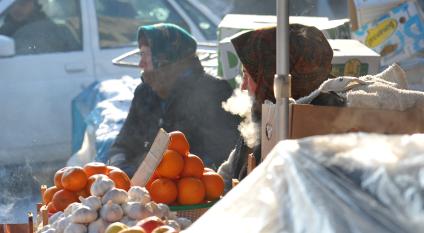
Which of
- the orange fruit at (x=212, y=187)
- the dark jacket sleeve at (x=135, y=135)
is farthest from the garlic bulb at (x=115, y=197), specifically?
the dark jacket sleeve at (x=135, y=135)

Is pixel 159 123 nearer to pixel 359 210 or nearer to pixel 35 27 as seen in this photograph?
pixel 35 27

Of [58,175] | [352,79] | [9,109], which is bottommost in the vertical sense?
[9,109]

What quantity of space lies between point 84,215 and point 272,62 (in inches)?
47.9

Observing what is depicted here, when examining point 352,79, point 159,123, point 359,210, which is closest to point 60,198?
point 352,79

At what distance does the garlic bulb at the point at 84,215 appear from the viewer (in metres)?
2.31

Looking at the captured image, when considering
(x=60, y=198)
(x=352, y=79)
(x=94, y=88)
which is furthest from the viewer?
(x=94, y=88)

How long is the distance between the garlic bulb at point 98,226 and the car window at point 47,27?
460 centimetres

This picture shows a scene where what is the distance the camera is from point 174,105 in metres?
4.62

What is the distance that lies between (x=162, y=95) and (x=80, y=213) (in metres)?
2.43

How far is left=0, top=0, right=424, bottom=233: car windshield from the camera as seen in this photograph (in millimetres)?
4602

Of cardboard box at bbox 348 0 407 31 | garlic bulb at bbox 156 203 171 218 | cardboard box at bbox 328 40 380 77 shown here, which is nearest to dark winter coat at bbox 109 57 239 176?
cardboard box at bbox 328 40 380 77

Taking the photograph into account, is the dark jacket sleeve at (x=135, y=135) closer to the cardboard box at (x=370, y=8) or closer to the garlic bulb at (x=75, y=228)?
the cardboard box at (x=370, y=8)

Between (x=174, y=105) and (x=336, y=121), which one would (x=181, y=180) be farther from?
(x=174, y=105)

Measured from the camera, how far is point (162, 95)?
4719 mm
